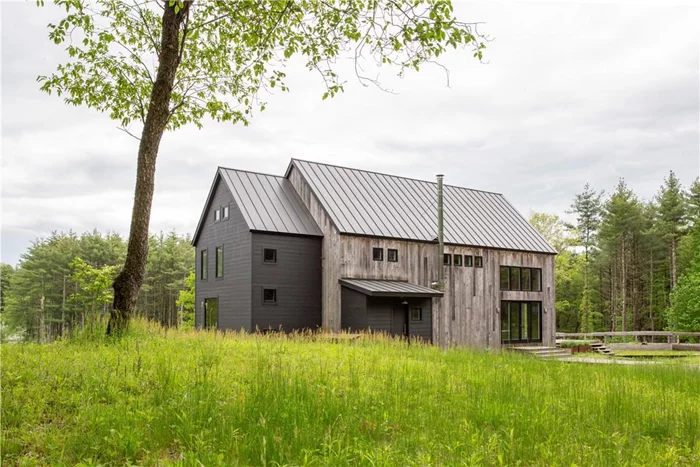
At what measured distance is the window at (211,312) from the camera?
25.5 metres

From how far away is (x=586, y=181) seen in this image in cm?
5900

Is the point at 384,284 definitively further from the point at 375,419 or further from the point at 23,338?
the point at 375,419

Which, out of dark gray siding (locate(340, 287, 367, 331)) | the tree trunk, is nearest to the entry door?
dark gray siding (locate(340, 287, 367, 331))

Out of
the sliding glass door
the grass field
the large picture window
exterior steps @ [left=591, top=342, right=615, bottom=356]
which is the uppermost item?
the large picture window

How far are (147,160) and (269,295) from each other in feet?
37.5

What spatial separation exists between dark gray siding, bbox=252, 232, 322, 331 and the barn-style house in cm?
4

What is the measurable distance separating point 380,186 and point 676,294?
2570 cm

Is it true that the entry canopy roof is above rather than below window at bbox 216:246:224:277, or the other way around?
below

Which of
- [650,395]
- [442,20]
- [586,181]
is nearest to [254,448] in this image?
[650,395]

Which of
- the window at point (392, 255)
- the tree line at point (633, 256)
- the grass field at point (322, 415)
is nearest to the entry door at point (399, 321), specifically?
the window at point (392, 255)

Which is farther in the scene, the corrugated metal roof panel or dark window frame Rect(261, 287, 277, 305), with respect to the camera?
the corrugated metal roof panel

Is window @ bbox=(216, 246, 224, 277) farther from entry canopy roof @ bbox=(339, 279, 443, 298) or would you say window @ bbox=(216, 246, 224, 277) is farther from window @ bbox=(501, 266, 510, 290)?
window @ bbox=(501, 266, 510, 290)

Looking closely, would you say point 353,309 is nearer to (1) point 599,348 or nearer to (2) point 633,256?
(1) point 599,348

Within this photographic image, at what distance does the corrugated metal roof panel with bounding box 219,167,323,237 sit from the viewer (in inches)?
925
